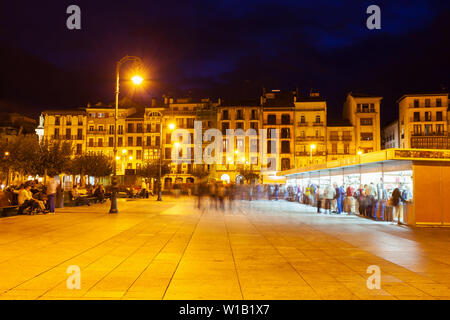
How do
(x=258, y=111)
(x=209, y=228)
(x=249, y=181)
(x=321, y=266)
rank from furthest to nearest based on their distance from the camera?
(x=258, y=111) < (x=249, y=181) < (x=209, y=228) < (x=321, y=266)

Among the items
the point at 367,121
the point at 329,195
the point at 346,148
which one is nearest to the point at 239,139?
the point at 346,148

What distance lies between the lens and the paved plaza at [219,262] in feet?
17.7

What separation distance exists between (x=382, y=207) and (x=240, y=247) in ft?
32.6

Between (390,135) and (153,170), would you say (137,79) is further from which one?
(390,135)

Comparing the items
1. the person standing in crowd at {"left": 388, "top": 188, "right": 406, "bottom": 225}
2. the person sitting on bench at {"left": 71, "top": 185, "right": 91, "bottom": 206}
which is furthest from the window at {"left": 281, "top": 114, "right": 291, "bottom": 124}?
the person standing in crowd at {"left": 388, "top": 188, "right": 406, "bottom": 225}

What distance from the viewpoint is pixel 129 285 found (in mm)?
5641

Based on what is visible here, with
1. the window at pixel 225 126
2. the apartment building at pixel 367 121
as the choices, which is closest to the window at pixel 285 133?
the window at pixel 225 126

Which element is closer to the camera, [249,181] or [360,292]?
[360,292]

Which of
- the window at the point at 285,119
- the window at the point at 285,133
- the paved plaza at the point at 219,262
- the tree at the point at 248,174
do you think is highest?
the window at the point at 285,119

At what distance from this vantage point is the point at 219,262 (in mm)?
7410

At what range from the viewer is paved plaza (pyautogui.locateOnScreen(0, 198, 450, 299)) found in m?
5.40

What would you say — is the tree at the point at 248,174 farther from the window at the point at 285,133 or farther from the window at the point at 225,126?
the window at the point at 285,133
